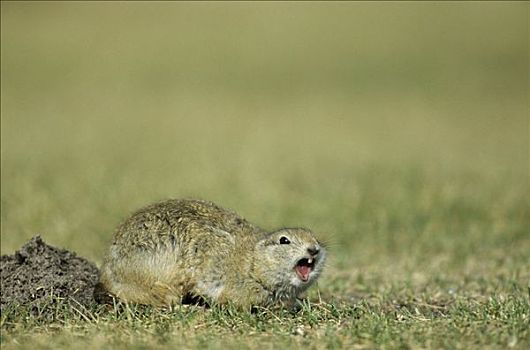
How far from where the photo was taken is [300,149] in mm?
17781

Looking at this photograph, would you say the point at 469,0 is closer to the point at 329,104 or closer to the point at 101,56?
the point at 329,104

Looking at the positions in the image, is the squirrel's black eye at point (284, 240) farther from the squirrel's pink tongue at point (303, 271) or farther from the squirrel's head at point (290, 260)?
the squirrel's pink tongue at point (303, 271)

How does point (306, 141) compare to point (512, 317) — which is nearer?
point (512, 317)

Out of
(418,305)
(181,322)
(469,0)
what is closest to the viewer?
(181,322)

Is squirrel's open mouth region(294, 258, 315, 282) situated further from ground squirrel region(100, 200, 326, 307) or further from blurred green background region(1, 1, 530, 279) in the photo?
blurred green background region(1, 1, 530, 279)

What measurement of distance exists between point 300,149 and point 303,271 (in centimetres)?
1151

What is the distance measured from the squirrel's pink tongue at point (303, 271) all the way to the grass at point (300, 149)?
262mm

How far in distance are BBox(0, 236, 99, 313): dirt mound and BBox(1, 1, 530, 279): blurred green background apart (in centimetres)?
252

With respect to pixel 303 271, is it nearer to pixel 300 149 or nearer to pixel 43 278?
pixel 43 278

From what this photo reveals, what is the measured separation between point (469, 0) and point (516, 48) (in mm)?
6774

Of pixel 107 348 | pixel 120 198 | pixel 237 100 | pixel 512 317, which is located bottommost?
pixel 512 317

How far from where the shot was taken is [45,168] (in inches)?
583

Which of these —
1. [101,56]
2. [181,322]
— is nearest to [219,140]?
[101,56]

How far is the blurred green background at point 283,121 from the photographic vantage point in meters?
11.3
